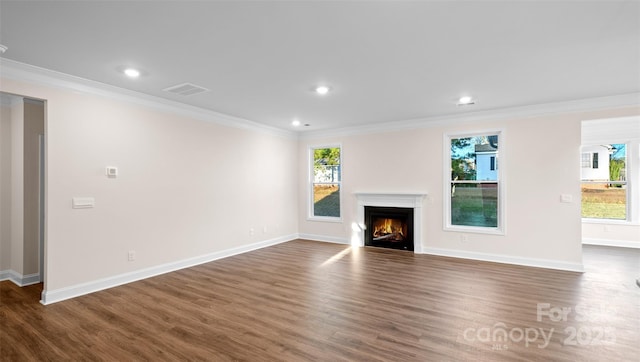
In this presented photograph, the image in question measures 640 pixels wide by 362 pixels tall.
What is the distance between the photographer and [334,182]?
700 centimetres

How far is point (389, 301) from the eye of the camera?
11.1 feet

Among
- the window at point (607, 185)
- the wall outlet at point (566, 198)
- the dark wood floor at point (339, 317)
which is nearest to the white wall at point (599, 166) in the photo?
the window at point (607, 185)

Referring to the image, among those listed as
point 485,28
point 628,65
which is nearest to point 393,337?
point 485,28

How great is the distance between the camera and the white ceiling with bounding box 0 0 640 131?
219 centimetres

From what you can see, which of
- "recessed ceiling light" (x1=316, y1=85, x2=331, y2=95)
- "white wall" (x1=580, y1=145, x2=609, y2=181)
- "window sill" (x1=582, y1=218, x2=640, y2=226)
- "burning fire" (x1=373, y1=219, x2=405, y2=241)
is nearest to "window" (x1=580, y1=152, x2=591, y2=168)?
"white wall" (x1=580, y1=145, x2=609, y2=181)

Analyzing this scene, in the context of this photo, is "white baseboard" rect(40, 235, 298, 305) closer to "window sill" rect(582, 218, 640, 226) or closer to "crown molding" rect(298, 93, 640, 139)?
"crown molding" rect(298, 93, 640, 139)

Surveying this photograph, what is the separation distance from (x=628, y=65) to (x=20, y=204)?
24.8 feet

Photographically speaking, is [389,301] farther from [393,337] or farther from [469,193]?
[469,193]

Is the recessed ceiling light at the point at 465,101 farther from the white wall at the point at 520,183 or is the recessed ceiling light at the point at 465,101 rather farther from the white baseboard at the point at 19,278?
the white baseboard at the point at 19,278

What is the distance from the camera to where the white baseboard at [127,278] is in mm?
3424

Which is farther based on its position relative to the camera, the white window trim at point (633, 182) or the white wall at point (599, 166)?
the white wall at point (599, 166)

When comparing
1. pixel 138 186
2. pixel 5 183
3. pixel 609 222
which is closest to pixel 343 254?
pixel 138 186

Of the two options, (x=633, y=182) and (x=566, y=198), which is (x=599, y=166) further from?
(x=566, y=198)

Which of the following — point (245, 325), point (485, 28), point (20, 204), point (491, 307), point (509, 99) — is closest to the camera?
point (485, 28)
